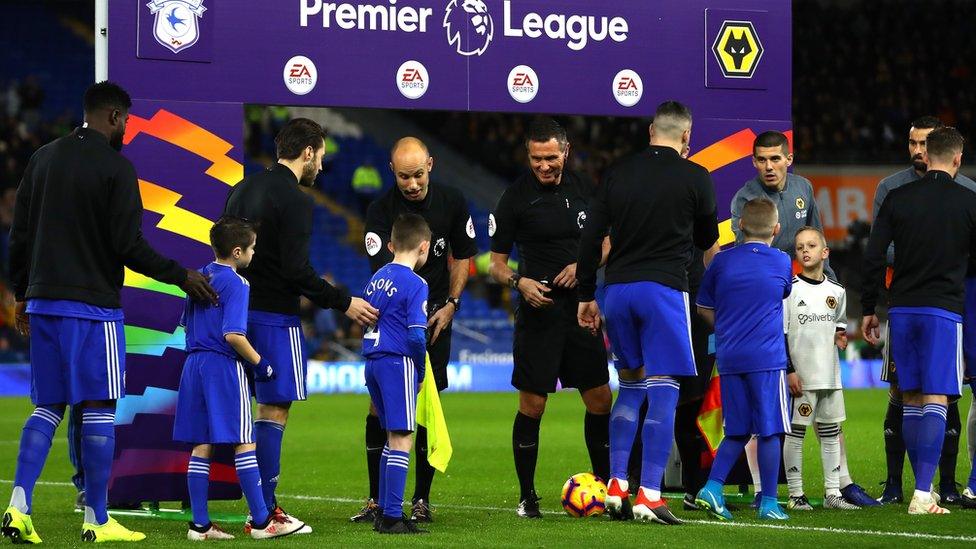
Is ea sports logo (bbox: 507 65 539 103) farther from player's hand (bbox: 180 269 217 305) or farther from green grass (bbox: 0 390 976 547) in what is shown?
player's hand (bbox: 180 269 217 305)

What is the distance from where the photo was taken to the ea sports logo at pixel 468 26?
901cm

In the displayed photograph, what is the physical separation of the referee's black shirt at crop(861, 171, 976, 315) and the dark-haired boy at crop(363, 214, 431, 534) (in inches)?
105

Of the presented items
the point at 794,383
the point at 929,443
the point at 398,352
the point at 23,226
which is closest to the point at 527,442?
the point at 398,352

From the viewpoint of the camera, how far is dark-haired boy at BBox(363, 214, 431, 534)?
715 centimetres

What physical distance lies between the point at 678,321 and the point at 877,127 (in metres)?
26.4

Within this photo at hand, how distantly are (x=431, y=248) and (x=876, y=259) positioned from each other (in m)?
2.66

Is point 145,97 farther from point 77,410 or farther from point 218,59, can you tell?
point 77,410

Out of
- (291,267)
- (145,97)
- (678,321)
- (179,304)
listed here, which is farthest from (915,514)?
(145,97)

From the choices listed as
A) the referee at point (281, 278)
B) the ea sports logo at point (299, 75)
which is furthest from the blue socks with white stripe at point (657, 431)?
the ea sports logo at point (299, 75)

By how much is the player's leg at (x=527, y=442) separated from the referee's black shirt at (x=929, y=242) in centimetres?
206

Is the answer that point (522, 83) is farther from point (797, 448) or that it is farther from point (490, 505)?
point (797, 448)

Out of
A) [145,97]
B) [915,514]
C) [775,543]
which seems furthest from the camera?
[145,97]

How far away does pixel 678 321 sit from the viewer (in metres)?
7.43

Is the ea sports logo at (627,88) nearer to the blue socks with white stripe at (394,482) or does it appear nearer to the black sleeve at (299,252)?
the black sleeve at (299,252)
